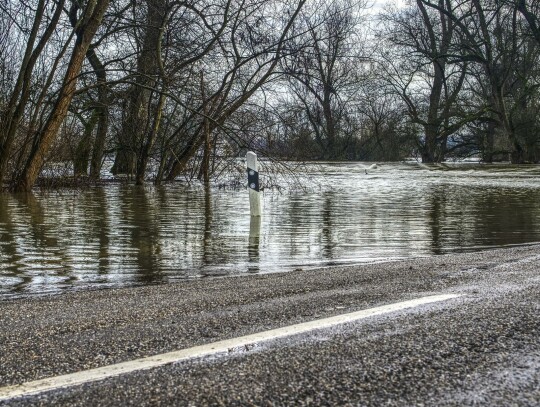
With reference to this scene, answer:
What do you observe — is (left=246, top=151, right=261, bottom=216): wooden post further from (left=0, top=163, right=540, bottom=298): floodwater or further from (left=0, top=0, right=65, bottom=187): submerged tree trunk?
(left=0, top=0, right=65, bottom=187): submerged tree trunk

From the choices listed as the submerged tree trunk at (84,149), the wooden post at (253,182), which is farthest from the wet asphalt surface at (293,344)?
the submerged tree trunk at (84,149)

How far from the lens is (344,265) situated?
683cm

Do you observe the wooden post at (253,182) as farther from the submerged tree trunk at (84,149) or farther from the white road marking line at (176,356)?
the submerged tree trunk at (84,149)

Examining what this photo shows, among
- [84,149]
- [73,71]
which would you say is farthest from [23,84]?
[84,149]

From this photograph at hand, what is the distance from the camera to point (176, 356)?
304cm

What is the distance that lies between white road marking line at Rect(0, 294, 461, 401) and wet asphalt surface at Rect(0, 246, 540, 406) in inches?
2.8

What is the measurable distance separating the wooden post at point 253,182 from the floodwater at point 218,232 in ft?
0.80

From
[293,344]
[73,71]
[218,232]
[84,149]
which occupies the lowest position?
[218,232]

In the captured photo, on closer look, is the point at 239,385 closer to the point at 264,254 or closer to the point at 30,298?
the point at 30,298

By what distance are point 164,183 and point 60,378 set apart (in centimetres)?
1986

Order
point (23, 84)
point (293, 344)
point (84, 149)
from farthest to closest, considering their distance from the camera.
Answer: point (84, 149) < point (23, 84) < point (293, 344)

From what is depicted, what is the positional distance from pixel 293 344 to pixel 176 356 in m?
0.57

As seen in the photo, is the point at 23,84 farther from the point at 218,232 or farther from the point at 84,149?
the point at 218,232

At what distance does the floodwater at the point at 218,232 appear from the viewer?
667 centimetres
